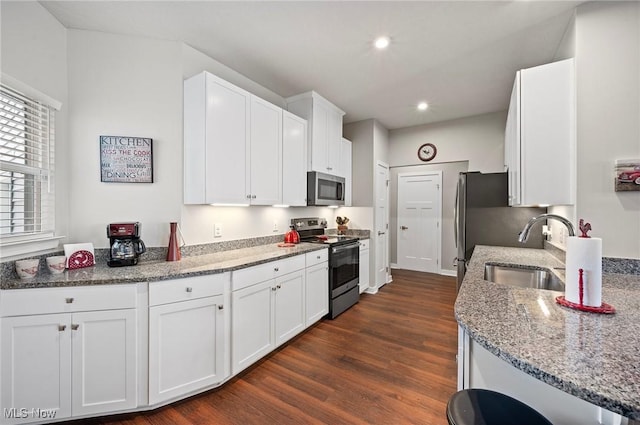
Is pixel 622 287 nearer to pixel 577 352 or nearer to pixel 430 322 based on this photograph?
pixel 577 352

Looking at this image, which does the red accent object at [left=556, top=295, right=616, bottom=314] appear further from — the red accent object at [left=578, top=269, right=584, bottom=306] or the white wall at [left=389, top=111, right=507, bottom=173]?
the white wall at [left=389, top=111, right=507, bottom=173]

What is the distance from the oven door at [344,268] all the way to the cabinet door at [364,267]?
0.45ft

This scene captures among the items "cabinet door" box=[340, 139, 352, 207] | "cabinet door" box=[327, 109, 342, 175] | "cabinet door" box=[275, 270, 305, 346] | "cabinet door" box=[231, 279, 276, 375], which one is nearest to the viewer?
"cabinet door" box=[231, 279, 276, 375]

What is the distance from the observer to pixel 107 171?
2121 millimetres

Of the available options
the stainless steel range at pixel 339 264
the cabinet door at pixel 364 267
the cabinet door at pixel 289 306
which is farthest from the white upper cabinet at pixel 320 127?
the cabinet door at pixel 289 306

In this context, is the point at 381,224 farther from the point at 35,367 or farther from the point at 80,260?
the point at 35,367

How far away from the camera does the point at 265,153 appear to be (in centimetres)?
274

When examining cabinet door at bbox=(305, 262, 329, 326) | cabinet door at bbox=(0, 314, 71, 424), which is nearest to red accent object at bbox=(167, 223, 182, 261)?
cabinet door at bbox=(0, 314, 71, 424)

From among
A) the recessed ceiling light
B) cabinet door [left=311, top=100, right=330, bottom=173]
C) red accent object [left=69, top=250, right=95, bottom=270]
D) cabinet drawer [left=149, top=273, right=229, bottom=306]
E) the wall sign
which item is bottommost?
cabinet drawer [left=149, top=273, right=229, bottom=306]

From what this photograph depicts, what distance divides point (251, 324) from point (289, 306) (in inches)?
19.1

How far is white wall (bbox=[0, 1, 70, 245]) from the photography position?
5.48 ft

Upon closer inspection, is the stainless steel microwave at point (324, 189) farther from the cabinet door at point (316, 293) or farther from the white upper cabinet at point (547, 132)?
the white upper cabinet at point (547, 132)

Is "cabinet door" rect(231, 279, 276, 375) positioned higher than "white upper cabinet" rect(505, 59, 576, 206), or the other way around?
"white upper cabinet" rect(505, 59, 576, 206)

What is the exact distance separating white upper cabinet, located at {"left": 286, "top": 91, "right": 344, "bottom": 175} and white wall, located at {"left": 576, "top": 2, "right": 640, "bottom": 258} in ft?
7.77
